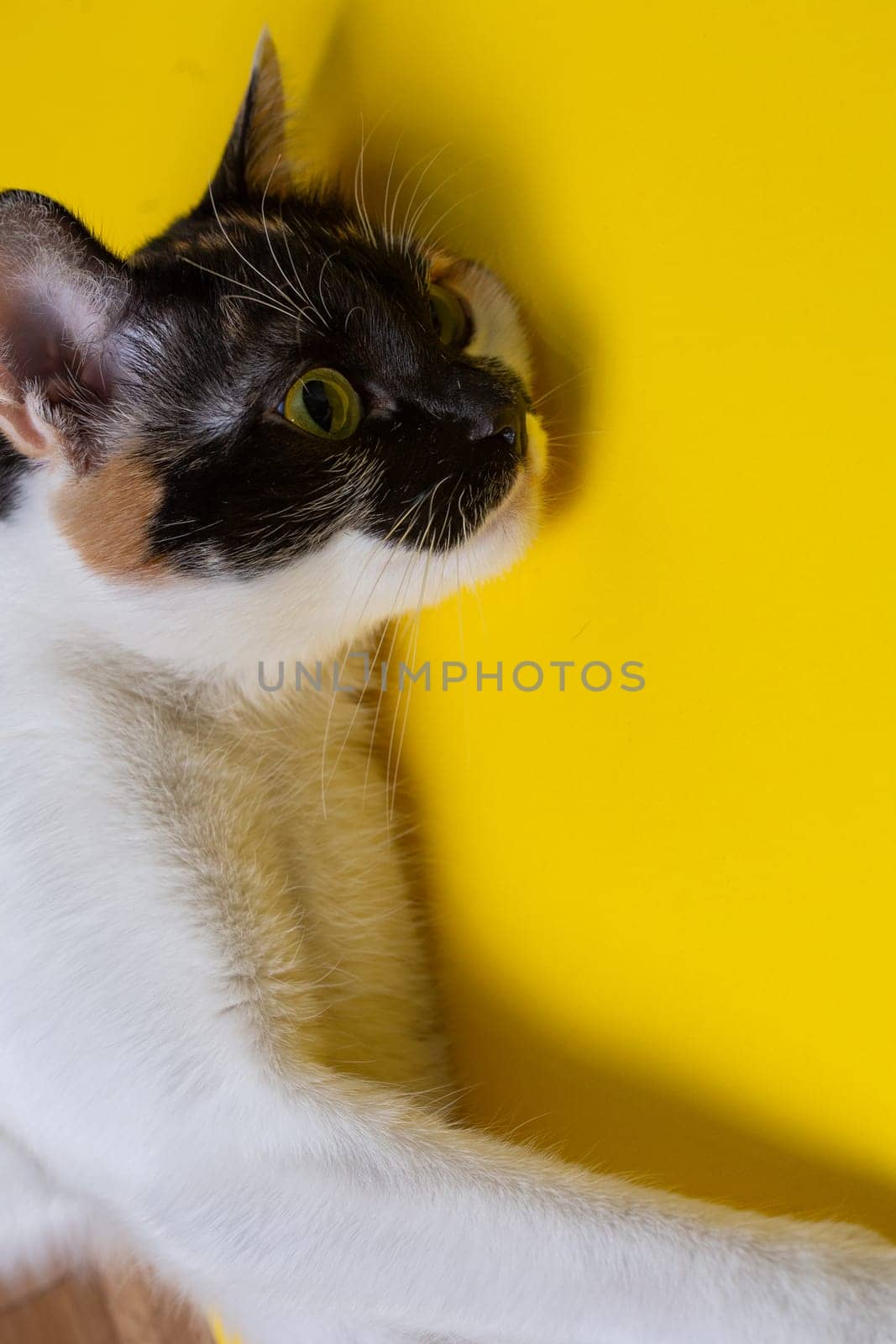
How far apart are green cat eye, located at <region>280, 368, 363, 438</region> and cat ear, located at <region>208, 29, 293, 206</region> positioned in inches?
12.8

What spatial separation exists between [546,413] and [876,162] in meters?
0.41

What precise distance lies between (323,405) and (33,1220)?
42.7 inches

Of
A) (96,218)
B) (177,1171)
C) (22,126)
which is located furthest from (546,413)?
(22,126)

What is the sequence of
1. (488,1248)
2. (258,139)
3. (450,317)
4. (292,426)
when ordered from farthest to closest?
(258,139) → (450,317) → (292,426) → (488,1248)

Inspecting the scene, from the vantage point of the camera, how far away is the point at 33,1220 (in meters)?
1.31

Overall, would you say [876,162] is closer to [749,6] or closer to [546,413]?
[749,6]

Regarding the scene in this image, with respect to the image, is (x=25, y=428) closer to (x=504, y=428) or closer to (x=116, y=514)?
(x=116, y=514)

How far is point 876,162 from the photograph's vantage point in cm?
79

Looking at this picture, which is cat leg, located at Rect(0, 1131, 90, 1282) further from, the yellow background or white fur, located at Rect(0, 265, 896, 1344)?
the yellow background

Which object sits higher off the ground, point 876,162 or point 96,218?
point 96,218

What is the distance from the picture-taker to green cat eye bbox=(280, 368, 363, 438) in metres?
0.96

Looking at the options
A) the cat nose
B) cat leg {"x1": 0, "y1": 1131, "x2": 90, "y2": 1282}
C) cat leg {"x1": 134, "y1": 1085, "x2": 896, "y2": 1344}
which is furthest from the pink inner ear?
cat leg {"x1": 0, "y1": 1131, "x2": 90, "y2": 1282}

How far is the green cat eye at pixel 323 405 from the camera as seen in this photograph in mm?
963

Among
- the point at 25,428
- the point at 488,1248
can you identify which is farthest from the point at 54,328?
the point at 488,1248
